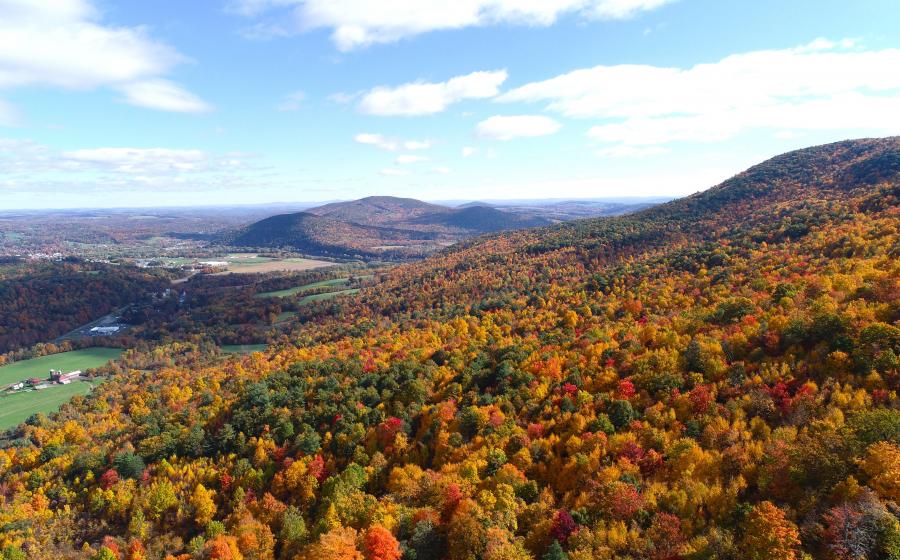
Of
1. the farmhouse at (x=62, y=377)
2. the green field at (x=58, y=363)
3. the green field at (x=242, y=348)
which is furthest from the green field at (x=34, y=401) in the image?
the green field at (x=242, y=348)

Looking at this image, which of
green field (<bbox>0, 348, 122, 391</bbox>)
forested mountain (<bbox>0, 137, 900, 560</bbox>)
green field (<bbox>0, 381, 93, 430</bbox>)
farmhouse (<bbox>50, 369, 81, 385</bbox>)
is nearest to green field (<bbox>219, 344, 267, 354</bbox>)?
green field (<bbox>0, 348, 122, 391</bbox>)

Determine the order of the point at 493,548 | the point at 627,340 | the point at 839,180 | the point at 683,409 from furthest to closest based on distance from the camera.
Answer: the point at 839,180
the point at 627,340
the point at 683,409
the point at 493,548

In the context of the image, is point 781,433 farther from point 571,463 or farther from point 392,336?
point 392,336

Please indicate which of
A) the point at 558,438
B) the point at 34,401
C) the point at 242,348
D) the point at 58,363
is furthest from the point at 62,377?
the point at 558,438

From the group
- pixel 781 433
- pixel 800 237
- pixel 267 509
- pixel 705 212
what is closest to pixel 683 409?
pixel 781 433

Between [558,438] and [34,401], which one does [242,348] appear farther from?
[558,438]

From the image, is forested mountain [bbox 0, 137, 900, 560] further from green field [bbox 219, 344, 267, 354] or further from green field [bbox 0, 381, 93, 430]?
green field [bbox 219, 344, 267, 354]
